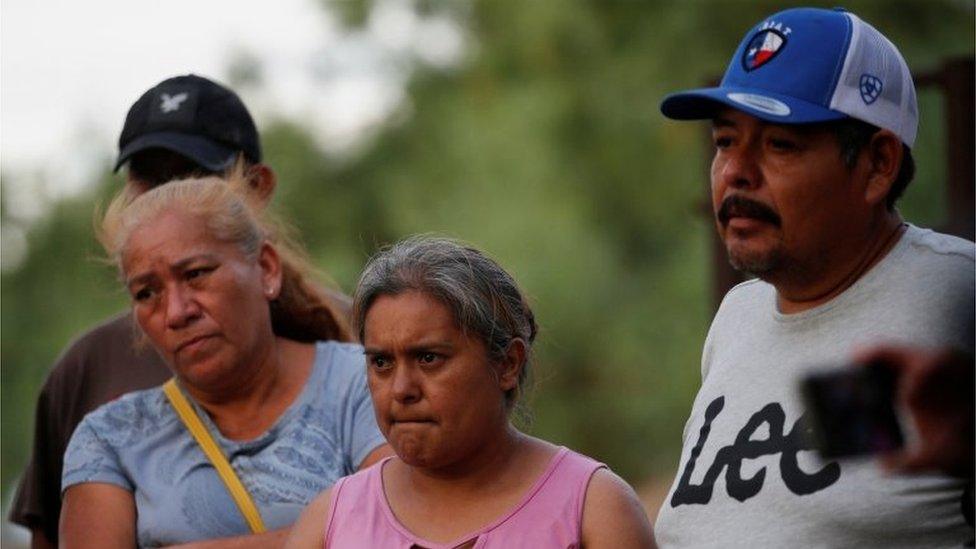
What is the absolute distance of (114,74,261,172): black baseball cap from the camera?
13.3ft

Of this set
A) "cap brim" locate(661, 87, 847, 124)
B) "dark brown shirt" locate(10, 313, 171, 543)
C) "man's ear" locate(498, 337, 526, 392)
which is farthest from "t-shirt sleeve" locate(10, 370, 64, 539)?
"cap brim" locate(661, 87, 847, 124)

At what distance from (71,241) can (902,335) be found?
10.1 m

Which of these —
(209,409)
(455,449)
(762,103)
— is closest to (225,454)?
(209,409)

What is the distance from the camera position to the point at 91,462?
3.40m

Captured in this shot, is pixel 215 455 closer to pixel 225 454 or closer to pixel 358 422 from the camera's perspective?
pixel 225 454

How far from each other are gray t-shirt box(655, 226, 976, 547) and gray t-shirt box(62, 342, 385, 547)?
0.79 m

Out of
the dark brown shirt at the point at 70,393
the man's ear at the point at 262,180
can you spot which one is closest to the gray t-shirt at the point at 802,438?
the man's ear at the point at 262,180

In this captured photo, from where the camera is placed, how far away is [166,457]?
3.41 m

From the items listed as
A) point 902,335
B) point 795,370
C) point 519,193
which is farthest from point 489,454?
point 519,193

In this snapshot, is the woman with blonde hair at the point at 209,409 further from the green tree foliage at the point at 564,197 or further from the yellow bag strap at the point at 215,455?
the green tree foliage at the point at 564,197

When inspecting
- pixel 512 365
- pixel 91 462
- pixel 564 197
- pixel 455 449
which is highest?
pixel 512 365

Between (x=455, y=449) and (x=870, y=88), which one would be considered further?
(x=455, y=449)

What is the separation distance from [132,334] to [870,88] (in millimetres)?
2062

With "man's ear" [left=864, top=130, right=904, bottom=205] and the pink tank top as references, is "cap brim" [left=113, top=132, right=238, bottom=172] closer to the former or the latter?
the pink tank top
